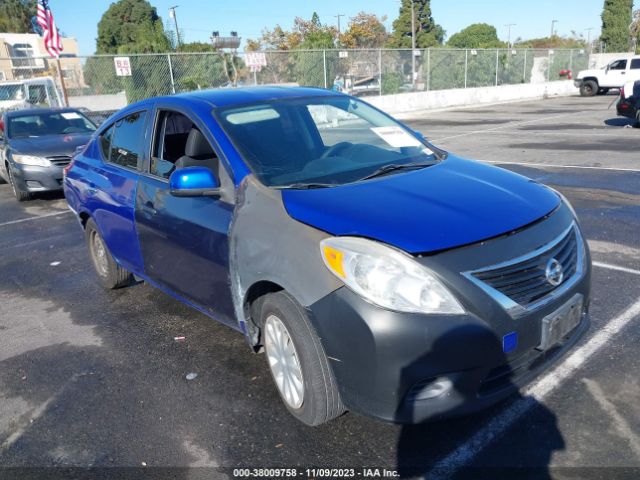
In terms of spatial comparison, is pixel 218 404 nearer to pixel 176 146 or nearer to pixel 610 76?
pixel 176 146

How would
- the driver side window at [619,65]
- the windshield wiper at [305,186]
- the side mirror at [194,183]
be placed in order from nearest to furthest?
the windshield wiper at [305,186]
the side mirror at [194,183]
the driver side window at [619,65]

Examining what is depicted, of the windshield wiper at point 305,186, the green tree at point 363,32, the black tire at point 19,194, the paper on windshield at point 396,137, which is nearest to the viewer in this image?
the windshield wiper at point 305,186

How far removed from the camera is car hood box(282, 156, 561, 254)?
244 centimetres

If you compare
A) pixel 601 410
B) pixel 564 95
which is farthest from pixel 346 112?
pixel 564 95

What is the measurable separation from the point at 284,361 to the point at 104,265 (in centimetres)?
289

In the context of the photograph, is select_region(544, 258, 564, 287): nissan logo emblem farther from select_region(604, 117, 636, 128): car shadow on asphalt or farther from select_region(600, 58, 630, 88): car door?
select_region(600, 58, 630, 88): car door

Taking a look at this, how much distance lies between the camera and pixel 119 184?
4180mm

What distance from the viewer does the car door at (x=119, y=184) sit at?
4051mm

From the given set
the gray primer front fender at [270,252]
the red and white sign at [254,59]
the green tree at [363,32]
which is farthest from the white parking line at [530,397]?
the green tree at [363,32]

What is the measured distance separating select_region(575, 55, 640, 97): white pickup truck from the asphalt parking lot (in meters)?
27.1

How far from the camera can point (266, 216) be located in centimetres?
282

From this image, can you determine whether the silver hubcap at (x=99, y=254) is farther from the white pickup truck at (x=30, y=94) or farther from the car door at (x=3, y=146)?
the white pickup truck at (x=30, y=94)

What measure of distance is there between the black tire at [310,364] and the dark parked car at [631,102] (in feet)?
48.9

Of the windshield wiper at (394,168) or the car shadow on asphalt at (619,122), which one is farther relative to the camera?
the car shadow on asphalt at (619,122)
